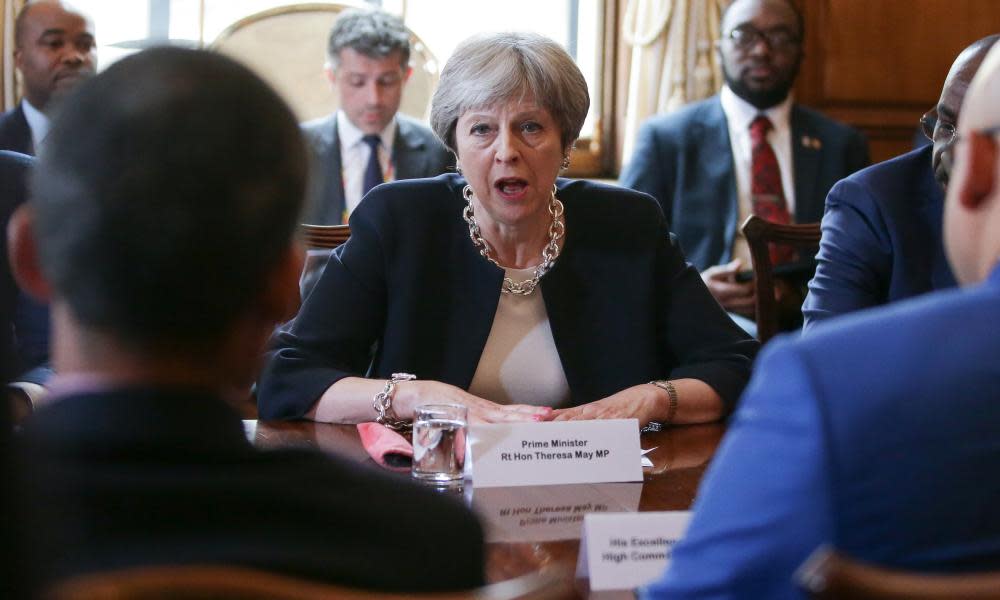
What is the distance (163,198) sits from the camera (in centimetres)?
80

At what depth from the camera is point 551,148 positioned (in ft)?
8.71

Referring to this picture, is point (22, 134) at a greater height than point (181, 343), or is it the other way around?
point (181, 343)

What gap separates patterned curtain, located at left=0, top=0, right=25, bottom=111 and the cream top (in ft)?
10.4

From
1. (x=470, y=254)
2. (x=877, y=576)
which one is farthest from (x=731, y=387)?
(x=877, y=576)

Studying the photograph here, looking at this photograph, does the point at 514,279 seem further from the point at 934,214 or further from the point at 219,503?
the point at 219,503

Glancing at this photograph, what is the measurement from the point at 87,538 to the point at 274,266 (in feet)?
0.75

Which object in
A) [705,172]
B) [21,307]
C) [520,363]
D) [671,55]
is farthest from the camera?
[671,55]

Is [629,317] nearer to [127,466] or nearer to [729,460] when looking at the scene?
[729,460]

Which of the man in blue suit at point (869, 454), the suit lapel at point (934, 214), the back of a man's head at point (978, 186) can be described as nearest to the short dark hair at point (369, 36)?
the suit lapel at point (934, 214)

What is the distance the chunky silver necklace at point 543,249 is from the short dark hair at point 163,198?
177 centimetres

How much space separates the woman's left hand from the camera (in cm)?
221

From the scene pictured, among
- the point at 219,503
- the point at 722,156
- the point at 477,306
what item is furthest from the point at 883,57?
the point at 219,503

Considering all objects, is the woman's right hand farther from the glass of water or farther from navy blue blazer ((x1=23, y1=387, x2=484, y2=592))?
navy blue blazer ((x1=23, y1=387, x2=484, y2=592))

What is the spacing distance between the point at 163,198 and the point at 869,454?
555 mm
